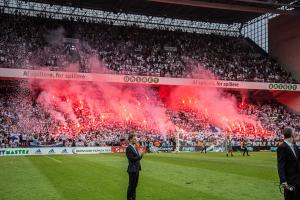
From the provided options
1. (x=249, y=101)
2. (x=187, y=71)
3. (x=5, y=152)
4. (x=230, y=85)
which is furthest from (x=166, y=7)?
(x=5, y=152)

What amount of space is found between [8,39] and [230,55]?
1160 inches

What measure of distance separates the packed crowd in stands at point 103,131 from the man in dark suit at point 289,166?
98.2 feet

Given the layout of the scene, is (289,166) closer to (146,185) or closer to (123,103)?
(146,185)

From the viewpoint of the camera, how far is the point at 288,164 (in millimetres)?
7957

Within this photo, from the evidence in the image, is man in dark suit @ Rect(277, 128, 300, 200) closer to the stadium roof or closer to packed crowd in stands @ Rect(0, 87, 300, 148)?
packed crowd in stands @ Rect(0, 87, 300, 148)

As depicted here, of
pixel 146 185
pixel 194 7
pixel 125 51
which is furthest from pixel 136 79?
pixel 146 185

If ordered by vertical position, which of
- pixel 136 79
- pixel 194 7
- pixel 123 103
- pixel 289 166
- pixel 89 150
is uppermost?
pixel 194 7

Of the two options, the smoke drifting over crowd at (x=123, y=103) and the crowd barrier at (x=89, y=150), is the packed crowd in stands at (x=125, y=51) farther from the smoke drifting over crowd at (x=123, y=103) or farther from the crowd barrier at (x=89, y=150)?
the crowd barrier at (x=89, y=150)

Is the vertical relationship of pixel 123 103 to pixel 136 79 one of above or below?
below

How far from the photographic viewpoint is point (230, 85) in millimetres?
52594

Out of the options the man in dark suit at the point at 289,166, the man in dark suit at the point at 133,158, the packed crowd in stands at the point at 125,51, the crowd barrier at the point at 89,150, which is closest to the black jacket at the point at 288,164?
the man in dark suit at the point at 289,166

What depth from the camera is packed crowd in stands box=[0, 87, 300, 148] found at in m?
40.2

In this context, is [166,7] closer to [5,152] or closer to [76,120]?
[76,120]

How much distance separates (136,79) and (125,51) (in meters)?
6.38
